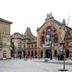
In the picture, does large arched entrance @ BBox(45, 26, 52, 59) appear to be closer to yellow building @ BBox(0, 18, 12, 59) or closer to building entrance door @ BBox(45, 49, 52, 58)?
building entrance door @ BBox(45, 49, 52, 58)

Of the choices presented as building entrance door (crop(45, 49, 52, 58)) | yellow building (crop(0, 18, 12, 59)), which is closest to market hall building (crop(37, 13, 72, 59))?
building entrance door (crop(45, 49, 52, 58))

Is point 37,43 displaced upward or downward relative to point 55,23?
downward

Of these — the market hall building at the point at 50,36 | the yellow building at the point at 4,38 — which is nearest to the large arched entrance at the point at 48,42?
the market hall building at the point at 50,36

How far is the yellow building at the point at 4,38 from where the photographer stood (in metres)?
78.2

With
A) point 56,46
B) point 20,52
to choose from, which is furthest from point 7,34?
point 20,52

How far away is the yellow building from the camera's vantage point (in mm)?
78250

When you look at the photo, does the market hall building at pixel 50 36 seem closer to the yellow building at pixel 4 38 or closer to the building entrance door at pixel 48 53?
Result: the building entrance door at pixel 48 53

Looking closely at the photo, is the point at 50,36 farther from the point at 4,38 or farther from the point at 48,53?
the point at 4,38

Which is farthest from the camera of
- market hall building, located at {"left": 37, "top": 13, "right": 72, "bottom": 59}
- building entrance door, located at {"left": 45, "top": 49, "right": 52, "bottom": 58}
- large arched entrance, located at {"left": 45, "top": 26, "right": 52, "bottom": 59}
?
large arched entrance, located at {"left": 45, "top": 26, "right": 52, "bottom": 59}

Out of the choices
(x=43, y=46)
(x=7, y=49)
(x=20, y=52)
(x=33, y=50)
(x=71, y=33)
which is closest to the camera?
(x=7, y=49)

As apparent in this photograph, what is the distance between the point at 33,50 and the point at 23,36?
18.1 metres

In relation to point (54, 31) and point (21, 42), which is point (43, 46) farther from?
point (21, 42)

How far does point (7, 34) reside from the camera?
266 ft

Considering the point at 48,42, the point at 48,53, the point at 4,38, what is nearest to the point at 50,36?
the point at 48,42
